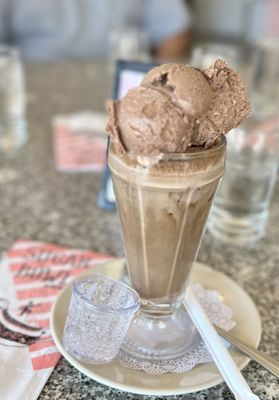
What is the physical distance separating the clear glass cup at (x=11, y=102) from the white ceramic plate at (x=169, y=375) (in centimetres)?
57

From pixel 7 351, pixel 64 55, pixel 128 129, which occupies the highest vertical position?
pixel 128 129

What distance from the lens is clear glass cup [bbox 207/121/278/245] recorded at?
0.80m

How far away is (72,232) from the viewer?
0.78 metres

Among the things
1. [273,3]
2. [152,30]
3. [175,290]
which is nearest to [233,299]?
[175,290]

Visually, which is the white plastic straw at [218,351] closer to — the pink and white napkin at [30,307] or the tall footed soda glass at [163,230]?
the tall footed soda glass at [163,230]

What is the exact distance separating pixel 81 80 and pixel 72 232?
35.0 inches

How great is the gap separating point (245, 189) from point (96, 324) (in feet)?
1.34

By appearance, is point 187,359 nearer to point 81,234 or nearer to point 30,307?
point 30,307

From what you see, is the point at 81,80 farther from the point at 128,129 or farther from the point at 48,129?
the point at 128,129

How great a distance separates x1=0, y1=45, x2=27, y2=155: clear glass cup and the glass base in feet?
2.01

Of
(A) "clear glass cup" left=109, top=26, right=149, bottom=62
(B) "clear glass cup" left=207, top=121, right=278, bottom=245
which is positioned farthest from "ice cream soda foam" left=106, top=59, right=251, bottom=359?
(A) "clear glass cup" left=109, top=26, right=149, bottom=62

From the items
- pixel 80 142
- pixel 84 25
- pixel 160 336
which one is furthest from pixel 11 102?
pixel 84 25

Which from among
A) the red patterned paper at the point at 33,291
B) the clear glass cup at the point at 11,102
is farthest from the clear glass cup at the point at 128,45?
the red patterned paper at the point at 33,291

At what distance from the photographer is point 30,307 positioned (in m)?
0.59
